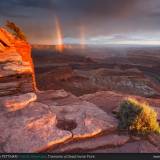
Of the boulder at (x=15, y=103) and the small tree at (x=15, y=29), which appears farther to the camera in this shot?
the small tree at (x=15, y=29)

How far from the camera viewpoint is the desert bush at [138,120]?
247 inches

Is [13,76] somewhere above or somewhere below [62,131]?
above

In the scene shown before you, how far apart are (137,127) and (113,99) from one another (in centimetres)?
327

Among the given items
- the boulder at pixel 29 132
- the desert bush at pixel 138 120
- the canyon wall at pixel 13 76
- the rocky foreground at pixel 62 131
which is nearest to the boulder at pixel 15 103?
the rocky foreground at pixel 62 131

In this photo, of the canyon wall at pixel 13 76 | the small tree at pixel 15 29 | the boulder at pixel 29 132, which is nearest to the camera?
the boulder at pixel 29 132

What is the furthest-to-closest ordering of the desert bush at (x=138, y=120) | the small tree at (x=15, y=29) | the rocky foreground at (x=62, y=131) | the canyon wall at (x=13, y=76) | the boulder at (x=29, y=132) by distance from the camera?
1. the small tree at (x=15, y=29)
2. the canyon wall at (x=13, y=76)
3. the desert bush at (x=138, y=120)
4. the rocky foreground at (x=62, y=131)
5. the boulder at (x=29, y=132)

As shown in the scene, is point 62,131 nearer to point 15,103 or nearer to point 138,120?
point 15,103

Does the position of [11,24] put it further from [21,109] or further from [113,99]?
[21,109]

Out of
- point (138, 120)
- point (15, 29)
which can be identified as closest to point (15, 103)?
point (138, 120)

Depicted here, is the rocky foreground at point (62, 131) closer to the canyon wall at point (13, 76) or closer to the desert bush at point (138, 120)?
the desert bush at point (138, 120)

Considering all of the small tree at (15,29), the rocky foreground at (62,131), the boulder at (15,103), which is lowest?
the rocky foreground at (62,131)

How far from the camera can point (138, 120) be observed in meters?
6.34

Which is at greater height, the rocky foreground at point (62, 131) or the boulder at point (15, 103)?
the boulder at point (15, 103)

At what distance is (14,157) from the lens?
16.5ft
